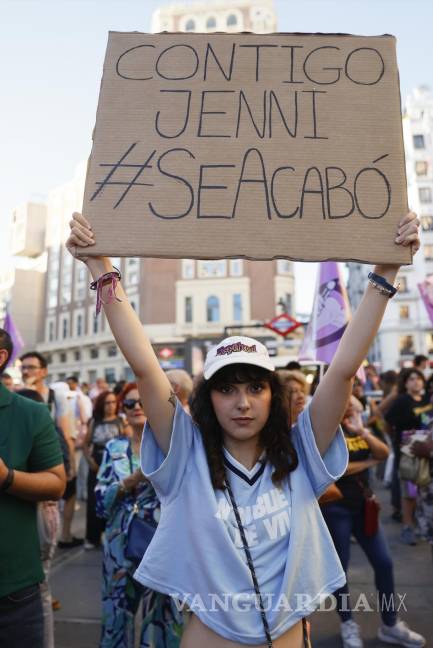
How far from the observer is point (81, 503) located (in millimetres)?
8898

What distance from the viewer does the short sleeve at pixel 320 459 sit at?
5.48 ft

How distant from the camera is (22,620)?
1905mm

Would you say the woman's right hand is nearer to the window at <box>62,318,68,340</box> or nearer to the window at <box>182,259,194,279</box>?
the window at <box>182,259,194,279</box>

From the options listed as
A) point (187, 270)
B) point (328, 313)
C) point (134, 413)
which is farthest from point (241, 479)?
point (187, 270)

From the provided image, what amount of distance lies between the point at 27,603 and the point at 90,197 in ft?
5.15

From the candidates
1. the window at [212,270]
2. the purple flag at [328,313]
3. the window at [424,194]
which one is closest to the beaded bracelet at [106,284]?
the purple flag at [328,313]

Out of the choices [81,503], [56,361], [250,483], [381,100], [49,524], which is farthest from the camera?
[56,361]

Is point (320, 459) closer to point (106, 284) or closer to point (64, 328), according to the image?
point (106, 284)

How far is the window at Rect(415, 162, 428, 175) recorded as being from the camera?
150ft

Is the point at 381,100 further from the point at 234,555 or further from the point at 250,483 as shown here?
the point at 234,555

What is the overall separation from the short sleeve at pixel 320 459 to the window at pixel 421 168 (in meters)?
49.5

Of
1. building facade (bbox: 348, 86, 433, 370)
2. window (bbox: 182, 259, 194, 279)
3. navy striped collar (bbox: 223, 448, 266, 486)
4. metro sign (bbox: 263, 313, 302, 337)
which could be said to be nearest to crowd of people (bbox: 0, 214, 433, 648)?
navy striped collar (bbox: 223, 448, 266, 486)

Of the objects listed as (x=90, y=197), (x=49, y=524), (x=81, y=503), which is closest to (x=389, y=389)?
(x=81, y=503)

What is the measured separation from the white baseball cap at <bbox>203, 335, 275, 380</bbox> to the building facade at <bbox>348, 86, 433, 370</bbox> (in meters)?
43.4
